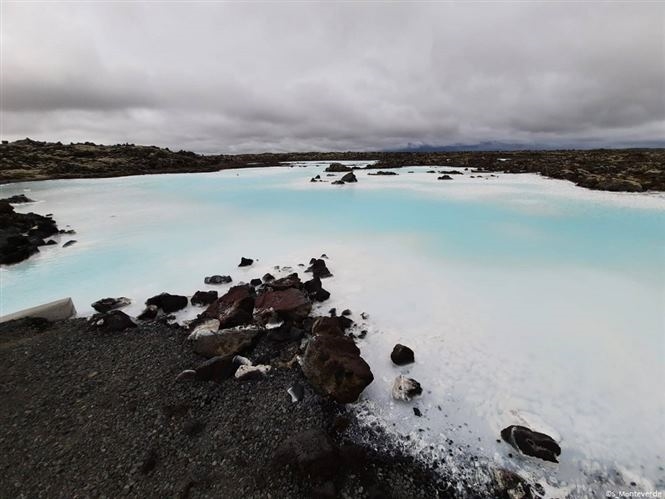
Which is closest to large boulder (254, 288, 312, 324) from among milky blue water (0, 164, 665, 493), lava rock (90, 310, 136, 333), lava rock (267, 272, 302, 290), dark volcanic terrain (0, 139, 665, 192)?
lava rock (267, 272, 302, 290)

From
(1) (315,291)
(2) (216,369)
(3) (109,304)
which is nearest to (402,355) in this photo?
(1) (315,291)

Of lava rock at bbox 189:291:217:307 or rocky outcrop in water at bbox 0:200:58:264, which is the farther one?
rocky outcrop in water at bbox 0:200:58:264

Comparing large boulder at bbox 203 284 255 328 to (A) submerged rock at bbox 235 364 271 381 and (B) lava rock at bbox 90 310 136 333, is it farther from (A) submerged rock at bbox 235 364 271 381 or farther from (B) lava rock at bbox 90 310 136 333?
(B) lava rock at bbox 90 310 136 333

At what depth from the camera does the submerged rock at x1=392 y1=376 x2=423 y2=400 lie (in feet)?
13.8

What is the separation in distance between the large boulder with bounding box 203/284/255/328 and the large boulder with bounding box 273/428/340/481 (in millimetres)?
2546

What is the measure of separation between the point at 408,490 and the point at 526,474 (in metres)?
Answer: 1.23

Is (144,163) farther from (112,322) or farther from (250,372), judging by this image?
(250,372)

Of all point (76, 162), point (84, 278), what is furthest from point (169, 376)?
point (76, 162)

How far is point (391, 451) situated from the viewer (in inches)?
139

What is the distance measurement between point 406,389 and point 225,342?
2.87m

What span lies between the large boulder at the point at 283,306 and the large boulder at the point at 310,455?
7.92 ft

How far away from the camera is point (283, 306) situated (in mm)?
5840

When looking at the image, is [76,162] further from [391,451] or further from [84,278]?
[391,451]

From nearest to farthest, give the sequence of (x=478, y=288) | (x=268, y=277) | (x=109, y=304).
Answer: (x=109, y=304)
(x=478, y=288)
(x=268, y=277)
